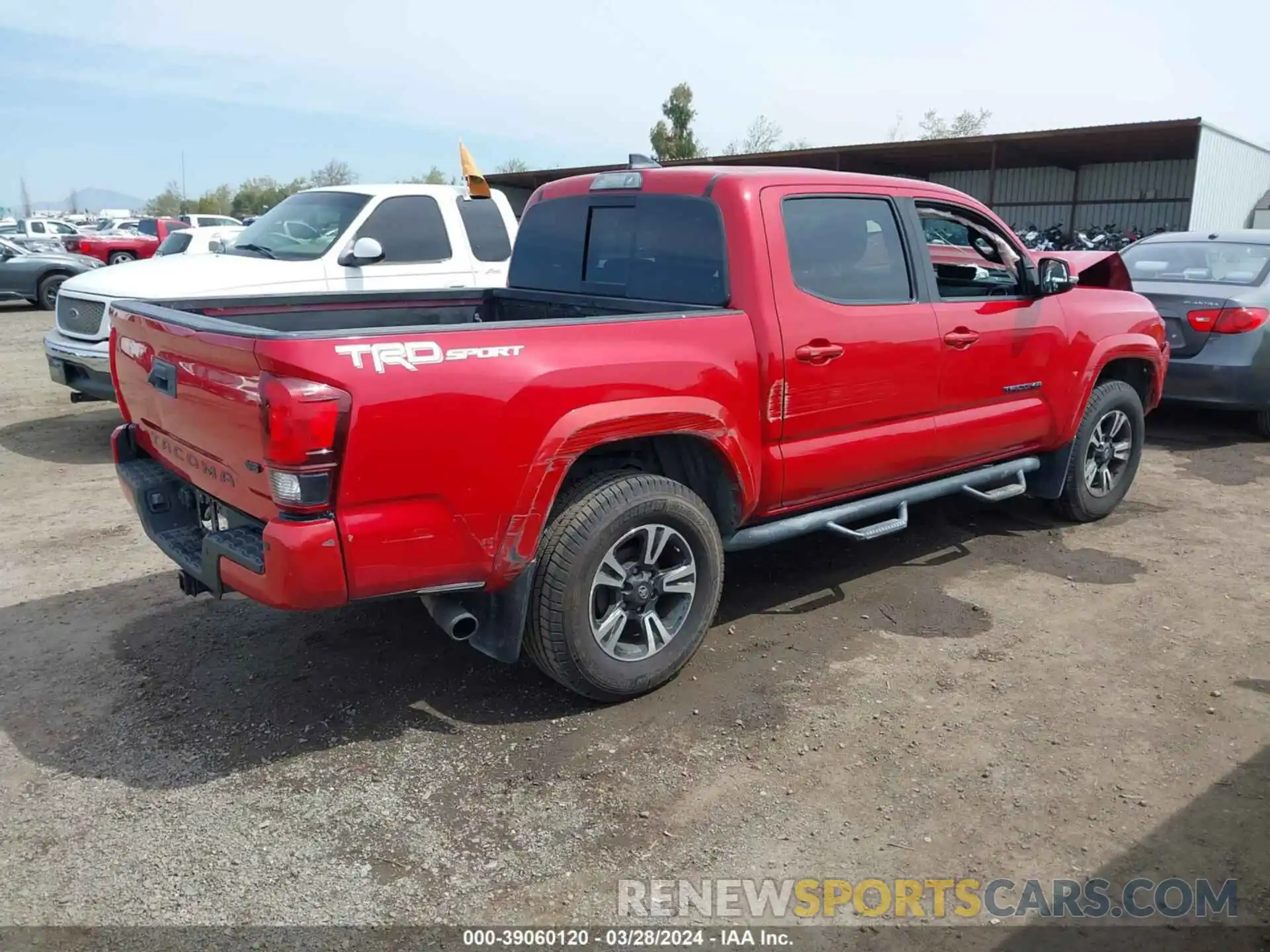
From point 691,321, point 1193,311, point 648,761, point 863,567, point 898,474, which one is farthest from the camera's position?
point 1193,311

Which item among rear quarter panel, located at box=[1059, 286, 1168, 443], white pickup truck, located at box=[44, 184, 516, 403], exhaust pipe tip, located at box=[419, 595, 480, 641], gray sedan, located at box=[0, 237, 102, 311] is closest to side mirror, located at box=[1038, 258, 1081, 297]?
rear quarter panel, located at box=[1059, 286, 1168, 443]

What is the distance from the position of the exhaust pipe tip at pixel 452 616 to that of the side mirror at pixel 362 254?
4.56 metres

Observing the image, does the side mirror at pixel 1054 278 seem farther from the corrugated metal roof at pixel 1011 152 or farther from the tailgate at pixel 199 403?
the corrugated metal roof at pixel 1011 152

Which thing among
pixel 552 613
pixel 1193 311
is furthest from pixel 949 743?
pixel 1193 311

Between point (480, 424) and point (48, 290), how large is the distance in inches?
761

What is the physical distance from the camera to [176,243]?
1432 cm

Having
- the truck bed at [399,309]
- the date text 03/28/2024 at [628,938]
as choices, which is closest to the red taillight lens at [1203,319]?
the truck bed at [399,309]

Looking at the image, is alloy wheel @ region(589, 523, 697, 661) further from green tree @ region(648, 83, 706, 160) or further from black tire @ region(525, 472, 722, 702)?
green tree @ region(648, 83, 706, 160)

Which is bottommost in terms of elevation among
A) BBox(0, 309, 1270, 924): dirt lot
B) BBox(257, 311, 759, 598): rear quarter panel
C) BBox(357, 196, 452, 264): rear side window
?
BBox(0, 309, 1270, 924): dirt lot

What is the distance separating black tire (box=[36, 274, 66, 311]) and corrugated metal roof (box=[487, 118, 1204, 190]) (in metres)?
10.7

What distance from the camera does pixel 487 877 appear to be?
289 cm

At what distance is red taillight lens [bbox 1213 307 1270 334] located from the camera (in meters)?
7.77

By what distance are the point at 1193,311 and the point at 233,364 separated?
7.45 meters

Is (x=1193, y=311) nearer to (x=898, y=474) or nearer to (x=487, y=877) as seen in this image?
(x=898, y=474)
